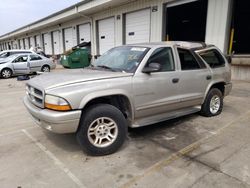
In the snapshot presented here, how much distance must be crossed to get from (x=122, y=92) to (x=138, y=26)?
1100 cm

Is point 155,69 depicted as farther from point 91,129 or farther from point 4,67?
point 4,67

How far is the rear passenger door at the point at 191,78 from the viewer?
416cm

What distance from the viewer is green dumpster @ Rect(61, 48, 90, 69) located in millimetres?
16484

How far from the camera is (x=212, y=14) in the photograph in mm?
9695

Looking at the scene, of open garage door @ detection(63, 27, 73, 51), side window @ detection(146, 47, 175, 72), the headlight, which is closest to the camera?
the headlight

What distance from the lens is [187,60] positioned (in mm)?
4336

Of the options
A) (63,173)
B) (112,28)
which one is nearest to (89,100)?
(63,173)

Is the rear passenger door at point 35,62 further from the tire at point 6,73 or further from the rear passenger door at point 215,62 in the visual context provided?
the rear passenger door at point 215,62

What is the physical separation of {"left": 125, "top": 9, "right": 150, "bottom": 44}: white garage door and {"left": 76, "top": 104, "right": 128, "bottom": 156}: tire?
34.4 ft

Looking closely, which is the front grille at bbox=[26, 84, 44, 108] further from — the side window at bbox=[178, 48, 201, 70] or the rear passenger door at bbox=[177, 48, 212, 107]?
the side window at bbox=[178, 48, 201, 70]

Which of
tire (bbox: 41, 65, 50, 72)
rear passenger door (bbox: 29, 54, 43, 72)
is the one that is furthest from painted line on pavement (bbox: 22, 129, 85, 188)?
tire (bbox: 41, 65, 50, 72)

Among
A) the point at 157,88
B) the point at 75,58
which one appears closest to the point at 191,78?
the point at 157,88

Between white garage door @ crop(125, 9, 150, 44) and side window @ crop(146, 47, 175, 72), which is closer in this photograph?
side window @ crop(146, 47, 175, 72)

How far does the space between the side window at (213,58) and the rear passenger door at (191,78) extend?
11.0 inches
